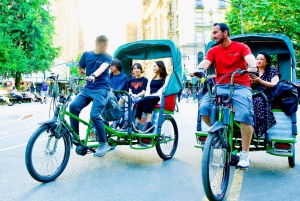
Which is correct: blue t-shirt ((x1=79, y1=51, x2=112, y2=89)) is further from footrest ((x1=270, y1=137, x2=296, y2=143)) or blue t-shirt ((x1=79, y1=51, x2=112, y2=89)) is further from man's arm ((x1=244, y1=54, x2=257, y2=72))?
footrest ((x1=270, y1=137, x2=296, y2=143))

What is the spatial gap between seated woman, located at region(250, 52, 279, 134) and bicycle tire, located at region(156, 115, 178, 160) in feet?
5.30

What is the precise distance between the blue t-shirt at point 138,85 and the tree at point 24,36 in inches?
1116

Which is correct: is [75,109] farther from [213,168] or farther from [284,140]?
[284,140]

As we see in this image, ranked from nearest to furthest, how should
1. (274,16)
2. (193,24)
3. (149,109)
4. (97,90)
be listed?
(97,90) → (149,109) → (274,16) → (193,24)

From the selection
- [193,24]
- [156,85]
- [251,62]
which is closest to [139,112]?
[156,85]

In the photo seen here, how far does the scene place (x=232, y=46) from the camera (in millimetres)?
4809

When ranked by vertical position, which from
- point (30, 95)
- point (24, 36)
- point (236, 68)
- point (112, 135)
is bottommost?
point (112, 135)

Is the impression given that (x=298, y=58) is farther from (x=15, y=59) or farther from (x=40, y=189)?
(x=40, y=189)

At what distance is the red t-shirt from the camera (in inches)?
188

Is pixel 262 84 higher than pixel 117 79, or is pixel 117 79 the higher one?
pixel 117 79

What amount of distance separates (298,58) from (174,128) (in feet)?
101

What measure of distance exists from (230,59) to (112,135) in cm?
236

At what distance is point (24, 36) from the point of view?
1442 inches

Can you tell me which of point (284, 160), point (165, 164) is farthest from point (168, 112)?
point (284, 160)
